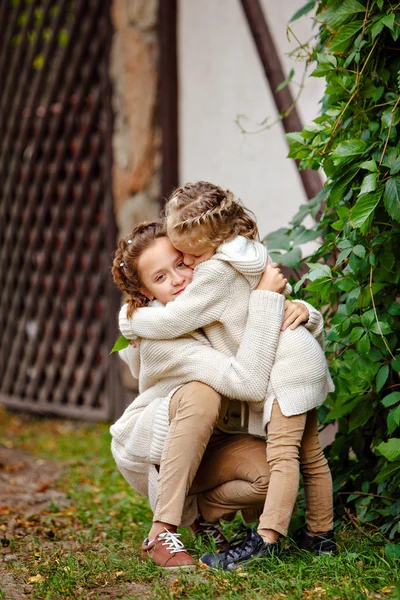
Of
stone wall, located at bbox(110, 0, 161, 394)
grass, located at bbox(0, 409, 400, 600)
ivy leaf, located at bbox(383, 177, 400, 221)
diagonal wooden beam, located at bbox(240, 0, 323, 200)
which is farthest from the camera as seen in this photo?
stone wall, located at bbox(110, 0, 161, 394)

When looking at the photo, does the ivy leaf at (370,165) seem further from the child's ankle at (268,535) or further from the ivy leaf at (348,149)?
the child's ankle at (268,535)

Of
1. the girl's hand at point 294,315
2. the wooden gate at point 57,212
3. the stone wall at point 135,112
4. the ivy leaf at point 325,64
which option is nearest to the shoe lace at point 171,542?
the girl's hand at point 294,315

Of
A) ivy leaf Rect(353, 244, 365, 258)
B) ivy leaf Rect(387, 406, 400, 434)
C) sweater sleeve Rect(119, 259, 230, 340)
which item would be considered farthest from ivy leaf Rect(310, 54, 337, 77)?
ivy leaf Rect(387, 406, 400, 434)

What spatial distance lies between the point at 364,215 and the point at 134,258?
66cm

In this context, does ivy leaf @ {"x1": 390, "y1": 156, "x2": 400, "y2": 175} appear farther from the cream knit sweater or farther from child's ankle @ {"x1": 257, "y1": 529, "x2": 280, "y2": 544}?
child's ankle @ {"x1": 257, "y1": 529, "x2": 280, "y2": 544}

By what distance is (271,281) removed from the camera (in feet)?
7.72

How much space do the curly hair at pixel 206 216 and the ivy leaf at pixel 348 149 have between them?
0.31 m

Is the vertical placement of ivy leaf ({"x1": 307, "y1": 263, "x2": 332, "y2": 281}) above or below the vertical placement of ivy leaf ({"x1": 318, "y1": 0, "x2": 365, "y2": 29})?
below

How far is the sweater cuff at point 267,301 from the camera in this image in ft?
7.54

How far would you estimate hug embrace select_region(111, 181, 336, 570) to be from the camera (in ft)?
7.39

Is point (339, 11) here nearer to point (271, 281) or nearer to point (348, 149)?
point (348, 149)

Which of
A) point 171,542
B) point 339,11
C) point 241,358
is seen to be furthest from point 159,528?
point 339,11

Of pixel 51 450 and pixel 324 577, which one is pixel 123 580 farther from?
pixel 51 450

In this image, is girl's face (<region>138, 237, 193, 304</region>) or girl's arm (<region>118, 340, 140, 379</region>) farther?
girl's arm (<region>118, 340, 140, 379</region>)
